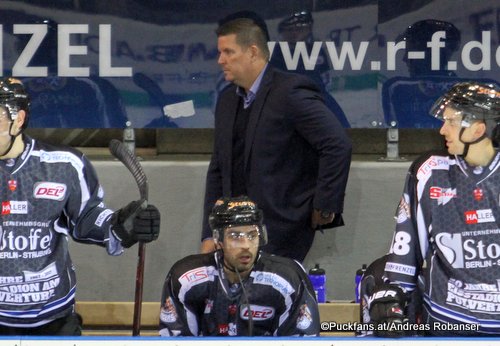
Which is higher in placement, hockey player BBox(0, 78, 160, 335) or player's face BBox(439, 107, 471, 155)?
player's face BBox(439, 107, 471, 155)

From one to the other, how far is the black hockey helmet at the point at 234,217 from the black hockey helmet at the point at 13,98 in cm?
79

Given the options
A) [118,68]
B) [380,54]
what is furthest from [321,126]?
[118,68]

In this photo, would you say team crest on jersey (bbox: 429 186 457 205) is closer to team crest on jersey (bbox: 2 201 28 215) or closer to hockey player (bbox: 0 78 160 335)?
hockey player (bbox: 0 78 160 335)

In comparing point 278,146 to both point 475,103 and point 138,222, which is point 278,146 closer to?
point 138,222

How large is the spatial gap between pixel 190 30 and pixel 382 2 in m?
0.90

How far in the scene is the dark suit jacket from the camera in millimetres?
5379

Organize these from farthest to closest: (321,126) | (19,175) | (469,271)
A: (321,126) < (19,175) < (469,271)

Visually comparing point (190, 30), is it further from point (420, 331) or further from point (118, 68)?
point (420, 331)

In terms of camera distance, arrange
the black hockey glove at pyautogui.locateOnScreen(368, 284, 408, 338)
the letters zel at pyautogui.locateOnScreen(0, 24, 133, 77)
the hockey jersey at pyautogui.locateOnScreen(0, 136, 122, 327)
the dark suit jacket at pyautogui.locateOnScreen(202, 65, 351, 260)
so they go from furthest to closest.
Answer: the letters zel at pyautogui.locateOnScreen(0, 24, 133, 77), the dark suit jacket at pyautogui.locateOnScreen(202, 65, 351, 260), the hockey jersey at pyautogui.locateOnScreen(0, 136, 122, 327), the black hockey glove at pyautogui.locateOnScreen(368, 284, 408, 338)

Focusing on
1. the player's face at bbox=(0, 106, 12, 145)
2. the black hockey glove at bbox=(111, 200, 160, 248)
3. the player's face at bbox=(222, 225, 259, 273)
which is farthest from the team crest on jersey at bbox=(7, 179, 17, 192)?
the player's face at bbox=(222, 225, 259, 273)

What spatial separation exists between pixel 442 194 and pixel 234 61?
150cm

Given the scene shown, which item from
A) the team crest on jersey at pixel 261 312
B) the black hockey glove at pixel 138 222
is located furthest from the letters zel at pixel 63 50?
the team crest on jersey at pixel 261 312

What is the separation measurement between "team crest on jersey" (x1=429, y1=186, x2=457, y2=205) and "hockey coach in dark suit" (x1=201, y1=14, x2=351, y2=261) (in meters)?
1.13

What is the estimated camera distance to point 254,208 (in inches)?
188
